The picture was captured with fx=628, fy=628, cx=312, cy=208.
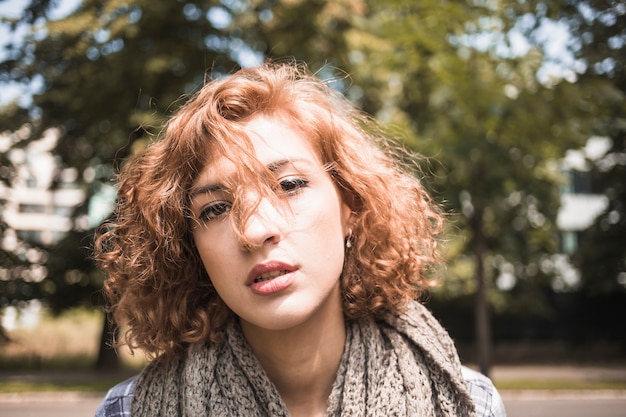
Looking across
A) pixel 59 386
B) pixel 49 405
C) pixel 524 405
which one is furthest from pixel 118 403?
pixel 59 386

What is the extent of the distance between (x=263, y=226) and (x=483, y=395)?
86 centimetres

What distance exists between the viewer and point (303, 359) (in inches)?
71.1

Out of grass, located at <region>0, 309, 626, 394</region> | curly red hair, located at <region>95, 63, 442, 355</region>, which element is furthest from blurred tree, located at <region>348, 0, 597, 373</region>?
grass, located at <region>0, 309, 626, 394</region>

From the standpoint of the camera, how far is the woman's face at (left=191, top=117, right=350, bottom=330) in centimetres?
164

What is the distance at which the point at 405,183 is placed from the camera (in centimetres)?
217

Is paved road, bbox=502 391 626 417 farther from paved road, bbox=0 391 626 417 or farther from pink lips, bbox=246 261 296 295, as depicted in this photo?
pink lips, bbox=246 261 296 295

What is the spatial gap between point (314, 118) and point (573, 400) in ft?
35.6

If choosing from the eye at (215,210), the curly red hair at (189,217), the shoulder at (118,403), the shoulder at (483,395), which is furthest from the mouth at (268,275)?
the shoulder at (483,395)

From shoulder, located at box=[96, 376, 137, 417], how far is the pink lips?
577mm

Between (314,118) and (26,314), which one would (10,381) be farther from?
(314,118)

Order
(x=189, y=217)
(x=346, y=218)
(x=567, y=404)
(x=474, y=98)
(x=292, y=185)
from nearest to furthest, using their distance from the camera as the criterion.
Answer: (x=292, y=185) < (x=189, y=217) < (x=346, y=218) < (x=474, y=98) < (x=567, y=404)

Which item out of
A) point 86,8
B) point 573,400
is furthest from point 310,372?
point 573,400

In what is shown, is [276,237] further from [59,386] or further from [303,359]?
[59,386]

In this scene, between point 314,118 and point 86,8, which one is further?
point 86,8
